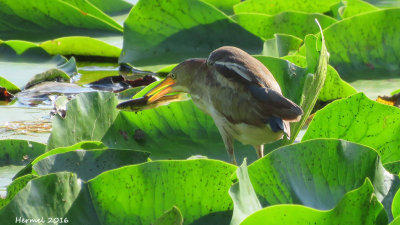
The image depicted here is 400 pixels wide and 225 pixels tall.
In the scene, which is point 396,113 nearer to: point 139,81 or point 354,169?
point 354,169

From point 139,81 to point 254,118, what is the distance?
55.1 inches

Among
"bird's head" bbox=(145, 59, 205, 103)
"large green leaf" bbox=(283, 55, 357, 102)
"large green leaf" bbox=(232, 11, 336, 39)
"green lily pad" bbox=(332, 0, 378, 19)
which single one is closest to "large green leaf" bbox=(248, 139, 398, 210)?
"bird's head" bbox=(145, 59, 205, 103)

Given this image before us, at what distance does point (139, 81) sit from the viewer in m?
3.73

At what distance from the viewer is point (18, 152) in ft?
8.42

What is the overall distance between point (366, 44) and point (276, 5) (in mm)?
1001

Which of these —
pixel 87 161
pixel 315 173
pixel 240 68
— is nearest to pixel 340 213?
pixel 315 173

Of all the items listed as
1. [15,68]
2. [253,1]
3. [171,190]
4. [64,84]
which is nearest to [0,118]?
[64,84]

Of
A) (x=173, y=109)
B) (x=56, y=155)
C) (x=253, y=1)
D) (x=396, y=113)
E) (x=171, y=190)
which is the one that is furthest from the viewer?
(x=253, y=1)

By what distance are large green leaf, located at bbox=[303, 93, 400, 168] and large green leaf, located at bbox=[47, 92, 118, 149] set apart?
0.68 m

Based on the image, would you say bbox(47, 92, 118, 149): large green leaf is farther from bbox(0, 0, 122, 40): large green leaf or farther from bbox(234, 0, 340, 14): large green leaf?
bbox(234, 0, 340, 14): large green leaf

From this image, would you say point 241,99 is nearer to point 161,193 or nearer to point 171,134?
point 171,134

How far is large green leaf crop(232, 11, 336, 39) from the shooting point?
4027 mm

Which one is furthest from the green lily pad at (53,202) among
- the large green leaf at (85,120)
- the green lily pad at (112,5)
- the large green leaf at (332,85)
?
the green lily pad at (112,5)

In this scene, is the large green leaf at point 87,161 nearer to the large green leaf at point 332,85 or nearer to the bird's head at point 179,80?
the bird's head at point 179,80
